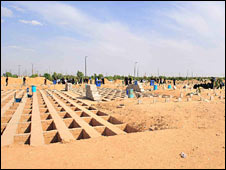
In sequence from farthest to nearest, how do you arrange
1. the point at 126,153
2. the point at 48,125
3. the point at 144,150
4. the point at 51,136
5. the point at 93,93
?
the point at 93,93, the point at 48,125, the point at 51,136, the point at 144,150, the point at 126,153

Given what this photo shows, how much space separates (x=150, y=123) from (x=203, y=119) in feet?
A: 6.70

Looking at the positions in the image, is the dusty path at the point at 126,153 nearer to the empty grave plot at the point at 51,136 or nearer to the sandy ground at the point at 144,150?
the sandy ground at the point at 144,150

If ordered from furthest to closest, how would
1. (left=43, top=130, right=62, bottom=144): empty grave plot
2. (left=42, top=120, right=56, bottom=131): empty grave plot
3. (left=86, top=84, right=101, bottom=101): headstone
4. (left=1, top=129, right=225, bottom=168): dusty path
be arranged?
(left=86, top=84, right=101, bottom=101): headstone
(left=42, top=120, right=56, bottom=131): empty grave plot
(left=43, top=130, right=62, bottom=144): empty grave plot
(left=1, top=129, right=225, bottom=168): dusty path

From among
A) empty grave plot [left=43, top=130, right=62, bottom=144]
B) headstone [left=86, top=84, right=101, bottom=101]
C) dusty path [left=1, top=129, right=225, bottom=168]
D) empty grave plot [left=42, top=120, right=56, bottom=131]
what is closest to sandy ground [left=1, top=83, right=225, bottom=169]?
dusty path [left=1, top=129, right=225, bottom=168]

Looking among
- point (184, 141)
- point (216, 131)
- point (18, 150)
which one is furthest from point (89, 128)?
point (216, 131)

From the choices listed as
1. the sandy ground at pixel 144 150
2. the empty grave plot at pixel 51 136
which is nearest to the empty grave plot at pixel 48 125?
the empty grave plot at pixel 51 136

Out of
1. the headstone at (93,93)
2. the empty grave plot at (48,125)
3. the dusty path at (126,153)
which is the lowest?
the empty grave plot at (48,125)

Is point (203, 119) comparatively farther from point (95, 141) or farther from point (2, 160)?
point (2, 160)

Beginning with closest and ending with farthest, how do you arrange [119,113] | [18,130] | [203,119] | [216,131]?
1. [216,131]
2. [18,130]
3. [203,119]
4. [119,113]

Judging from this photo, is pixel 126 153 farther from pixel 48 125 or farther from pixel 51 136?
pixel 48 125

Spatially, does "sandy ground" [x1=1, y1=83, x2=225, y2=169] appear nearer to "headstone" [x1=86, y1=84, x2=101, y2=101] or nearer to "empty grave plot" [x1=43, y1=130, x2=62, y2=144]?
"empty grave plot" [x1=43, y1=130, x2=62, y2=144]

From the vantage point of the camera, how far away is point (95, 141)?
15.9 ft

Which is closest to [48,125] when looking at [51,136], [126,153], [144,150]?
[51,136]

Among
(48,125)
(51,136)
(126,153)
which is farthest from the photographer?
(48,125)
